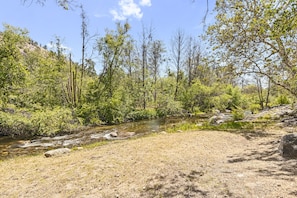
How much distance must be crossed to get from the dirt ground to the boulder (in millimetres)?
195

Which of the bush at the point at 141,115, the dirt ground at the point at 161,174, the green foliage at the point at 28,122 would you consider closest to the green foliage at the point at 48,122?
the green foliage at the point at 28,122

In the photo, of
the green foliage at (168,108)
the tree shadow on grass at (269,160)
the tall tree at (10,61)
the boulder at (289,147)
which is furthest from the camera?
the green foliage at (168,108)

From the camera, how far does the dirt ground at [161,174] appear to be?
3.51 m

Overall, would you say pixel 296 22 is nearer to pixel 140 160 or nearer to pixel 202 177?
pixel 202 177

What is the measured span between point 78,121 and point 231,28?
12475 millimetres

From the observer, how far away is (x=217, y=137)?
26.0 ft

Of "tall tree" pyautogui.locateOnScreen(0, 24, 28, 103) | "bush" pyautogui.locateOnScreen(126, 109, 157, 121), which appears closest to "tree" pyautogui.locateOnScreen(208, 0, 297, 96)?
"tall tree" pyautogui.locateOnScreen(0, 24, 28, 103)

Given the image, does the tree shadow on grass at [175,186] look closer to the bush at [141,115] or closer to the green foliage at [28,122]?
the green foliage at [28,122]

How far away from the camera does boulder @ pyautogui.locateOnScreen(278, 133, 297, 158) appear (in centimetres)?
473

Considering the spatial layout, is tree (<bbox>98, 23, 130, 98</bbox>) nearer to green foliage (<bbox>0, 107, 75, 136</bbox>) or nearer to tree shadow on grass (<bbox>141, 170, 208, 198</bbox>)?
green foliage (<bbox>0, 107, 75, 136</bbox>)

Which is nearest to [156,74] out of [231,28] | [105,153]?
[231,28]

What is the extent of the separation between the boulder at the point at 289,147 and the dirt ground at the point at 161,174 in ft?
0.64

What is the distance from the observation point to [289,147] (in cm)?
483

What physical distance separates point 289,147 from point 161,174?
124 inches
